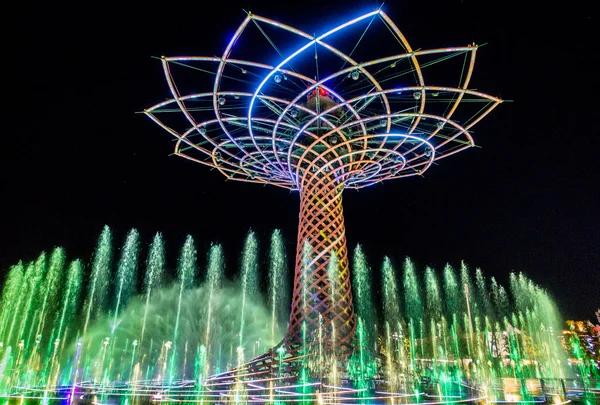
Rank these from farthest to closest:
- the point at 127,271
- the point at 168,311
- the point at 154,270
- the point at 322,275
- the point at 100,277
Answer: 1. the point at 154,270
2. the point at 168,311
3. the point at 127,271
4. the point at 100,277
5. the point at 322,275

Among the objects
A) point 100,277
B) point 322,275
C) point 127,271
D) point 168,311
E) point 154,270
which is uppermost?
point 154,270

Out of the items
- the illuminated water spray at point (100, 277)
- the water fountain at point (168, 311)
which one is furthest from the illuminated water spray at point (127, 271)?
the illuminated water spray at point (100, 277)

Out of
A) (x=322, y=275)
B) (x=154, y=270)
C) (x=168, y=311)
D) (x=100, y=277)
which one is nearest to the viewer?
(x=322, y=275)

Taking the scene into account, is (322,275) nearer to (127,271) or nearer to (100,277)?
(127,271)

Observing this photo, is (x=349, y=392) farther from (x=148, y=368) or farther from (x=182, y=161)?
(x=182, y=161)

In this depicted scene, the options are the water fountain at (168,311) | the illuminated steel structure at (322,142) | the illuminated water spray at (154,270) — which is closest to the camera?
the illuminated steel structure at (322,142)

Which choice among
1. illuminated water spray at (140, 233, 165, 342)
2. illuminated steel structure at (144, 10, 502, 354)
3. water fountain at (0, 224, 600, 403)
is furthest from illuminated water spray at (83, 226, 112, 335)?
illuminated steel structure at (144, 10, 502, 354)

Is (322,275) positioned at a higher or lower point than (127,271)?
lower

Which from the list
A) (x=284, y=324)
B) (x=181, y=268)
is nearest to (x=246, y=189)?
(x=181, y=268)

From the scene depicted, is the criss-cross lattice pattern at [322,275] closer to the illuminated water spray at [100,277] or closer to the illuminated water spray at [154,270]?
the illuminated water spray at [154,270]

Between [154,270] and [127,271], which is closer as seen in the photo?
[127,271]

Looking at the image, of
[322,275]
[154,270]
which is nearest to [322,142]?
[322,275]

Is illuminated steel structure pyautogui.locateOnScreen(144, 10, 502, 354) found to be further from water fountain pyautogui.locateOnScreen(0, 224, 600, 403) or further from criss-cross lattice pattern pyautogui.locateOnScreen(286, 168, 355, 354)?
water fountain pyautogui.locateOnScreen(0, 224, 600, 403)

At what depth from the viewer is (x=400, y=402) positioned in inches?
473
